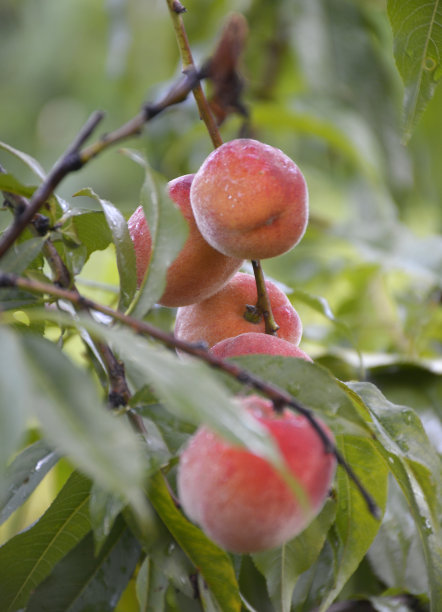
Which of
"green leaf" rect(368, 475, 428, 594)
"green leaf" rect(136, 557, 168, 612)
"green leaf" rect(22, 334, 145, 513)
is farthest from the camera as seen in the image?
"green leaf" rect(368, 475, 428, 594)

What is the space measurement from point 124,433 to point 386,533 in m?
0.47

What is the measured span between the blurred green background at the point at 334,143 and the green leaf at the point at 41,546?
0.34m

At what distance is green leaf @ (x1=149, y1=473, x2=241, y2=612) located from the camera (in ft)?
1.55

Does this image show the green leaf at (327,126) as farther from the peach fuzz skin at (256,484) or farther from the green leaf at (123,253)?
the peach fuzz skin at (256,484)

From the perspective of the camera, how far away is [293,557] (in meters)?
0.51

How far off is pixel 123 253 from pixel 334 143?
0.90m

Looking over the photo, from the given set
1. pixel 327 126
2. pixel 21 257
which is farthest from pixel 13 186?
pixel 327 126

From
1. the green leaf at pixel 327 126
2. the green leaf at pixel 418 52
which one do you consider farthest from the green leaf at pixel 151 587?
the green leaf at pixel 327 126

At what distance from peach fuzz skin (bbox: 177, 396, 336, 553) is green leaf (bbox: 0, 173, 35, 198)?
20 centimetres

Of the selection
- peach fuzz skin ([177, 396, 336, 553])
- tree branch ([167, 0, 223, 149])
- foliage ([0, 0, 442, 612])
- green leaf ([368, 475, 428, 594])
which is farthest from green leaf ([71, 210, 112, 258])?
green leaf ([368, 475, 428, 594])

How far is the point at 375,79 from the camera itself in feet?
4.80

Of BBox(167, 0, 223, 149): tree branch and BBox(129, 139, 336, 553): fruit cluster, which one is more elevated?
BBox(167, 0, 223, 149): tree branch

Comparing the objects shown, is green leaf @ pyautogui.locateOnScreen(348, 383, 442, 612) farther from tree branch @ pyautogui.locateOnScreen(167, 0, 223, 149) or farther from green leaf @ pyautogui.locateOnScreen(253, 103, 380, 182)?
green leaf @ pyautogui.locateOnScreen(253, 103, 380, 182)

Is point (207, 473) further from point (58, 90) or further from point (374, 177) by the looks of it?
point (58, 90)
